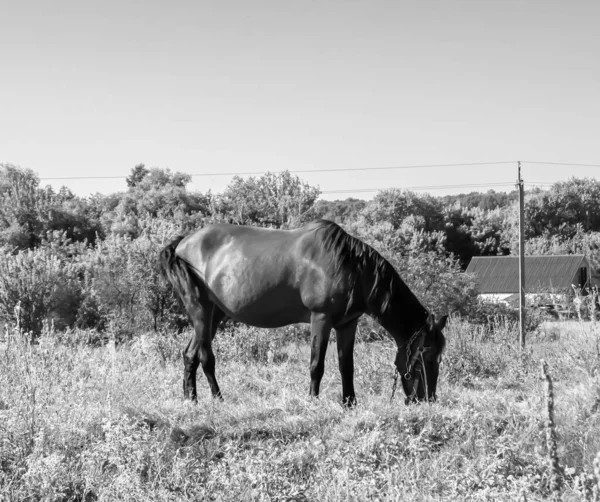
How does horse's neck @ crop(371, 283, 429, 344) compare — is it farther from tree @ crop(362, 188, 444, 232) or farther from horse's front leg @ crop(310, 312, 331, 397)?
tree @ crop(362, 188, 444, 232)

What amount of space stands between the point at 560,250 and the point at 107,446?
62.4m

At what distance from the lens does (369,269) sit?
269 inches

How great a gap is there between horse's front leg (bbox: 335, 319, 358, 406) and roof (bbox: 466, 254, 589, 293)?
44.7 meters

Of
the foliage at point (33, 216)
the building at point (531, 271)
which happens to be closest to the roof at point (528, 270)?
the building at point (531, 271)

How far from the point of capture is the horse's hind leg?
7.52m

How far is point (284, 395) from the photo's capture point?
670 centimetres

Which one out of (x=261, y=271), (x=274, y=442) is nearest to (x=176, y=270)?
(x=261, y=271)

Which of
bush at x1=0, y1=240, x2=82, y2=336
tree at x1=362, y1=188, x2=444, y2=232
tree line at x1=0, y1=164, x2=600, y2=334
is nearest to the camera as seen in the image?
bush at x1=0, y1=240, x2=82, y2=336

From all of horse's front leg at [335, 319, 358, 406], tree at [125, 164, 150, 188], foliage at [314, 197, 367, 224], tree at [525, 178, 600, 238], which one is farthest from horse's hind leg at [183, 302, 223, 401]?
tree at [125, 164, 150, 188]

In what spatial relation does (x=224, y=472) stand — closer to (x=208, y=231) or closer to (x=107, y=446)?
(x=107, y=446)

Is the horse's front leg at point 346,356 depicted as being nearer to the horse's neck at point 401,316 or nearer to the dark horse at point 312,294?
the dark horse at point 312,294

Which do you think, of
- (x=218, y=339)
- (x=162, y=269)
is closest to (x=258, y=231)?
(x=162, y=269)

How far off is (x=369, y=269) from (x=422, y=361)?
99 cm

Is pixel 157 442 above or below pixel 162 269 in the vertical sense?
below
